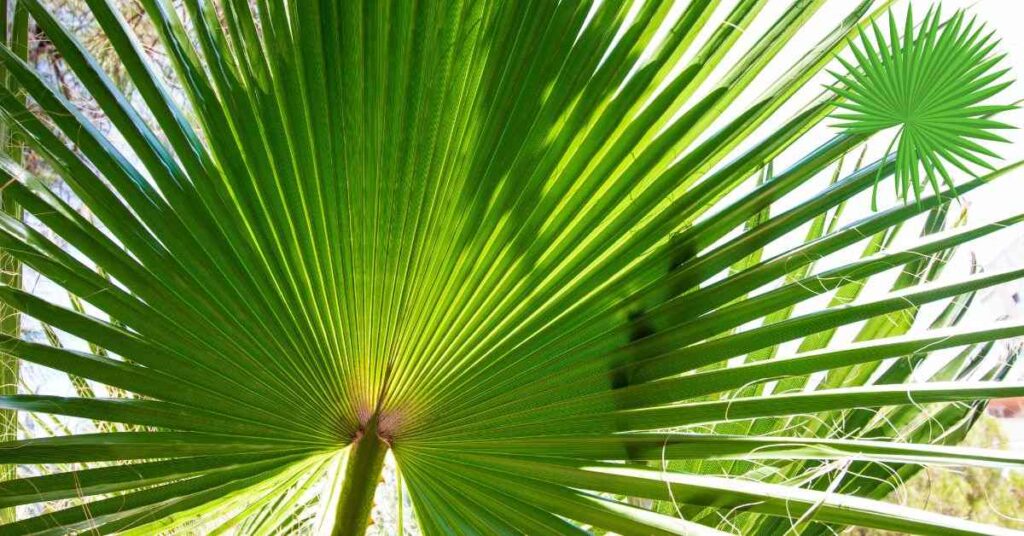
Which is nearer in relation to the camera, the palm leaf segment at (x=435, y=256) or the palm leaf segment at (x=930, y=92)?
the palm leaf segment at (x=930, y=92)

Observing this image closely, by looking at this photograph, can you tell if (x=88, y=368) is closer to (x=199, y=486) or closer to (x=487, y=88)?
(x=199, y=486)

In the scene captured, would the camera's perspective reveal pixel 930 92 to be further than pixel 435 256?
No

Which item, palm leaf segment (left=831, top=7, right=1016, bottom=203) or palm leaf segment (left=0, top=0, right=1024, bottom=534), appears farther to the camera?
palm leaf segment (left=0, top=0, right=1024, bottom=534)

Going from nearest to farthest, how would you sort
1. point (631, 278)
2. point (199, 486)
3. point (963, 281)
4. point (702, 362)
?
point (963, 281)
point (702, 362)
point (631, 278)
point (199, 486)

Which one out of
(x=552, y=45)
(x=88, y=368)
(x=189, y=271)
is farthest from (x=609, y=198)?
(x=88, y=368)
